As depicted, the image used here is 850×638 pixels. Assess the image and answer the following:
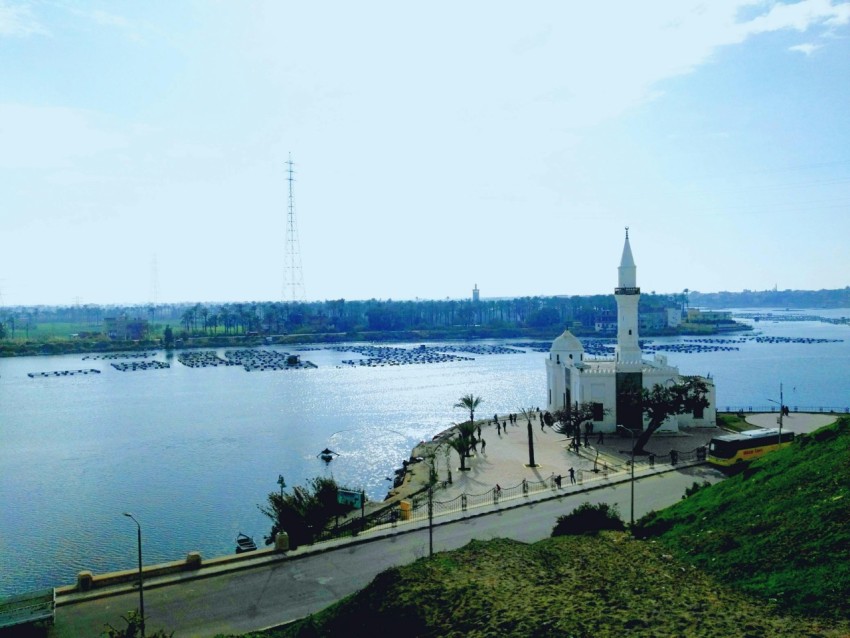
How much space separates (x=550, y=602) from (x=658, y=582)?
9.78 feet

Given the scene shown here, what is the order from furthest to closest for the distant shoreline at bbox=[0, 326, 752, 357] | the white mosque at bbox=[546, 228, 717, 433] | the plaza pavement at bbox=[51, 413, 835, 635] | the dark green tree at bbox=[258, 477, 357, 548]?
the distant shoreline at bbox=[0, 326, 752, 357]
the white mosque at bbox=[546, 228, 717, 433]
the dark green tree at bbox=[258, 477, 357, 548]
the plaza pavement at bbox=[51, 413, 835, 635]

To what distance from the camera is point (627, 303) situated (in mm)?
46719

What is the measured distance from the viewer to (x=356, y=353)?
143m

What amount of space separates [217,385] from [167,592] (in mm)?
75145

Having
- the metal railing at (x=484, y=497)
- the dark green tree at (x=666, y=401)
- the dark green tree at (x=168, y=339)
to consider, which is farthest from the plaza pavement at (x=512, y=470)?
the dark green tree at (x=168, y=339)

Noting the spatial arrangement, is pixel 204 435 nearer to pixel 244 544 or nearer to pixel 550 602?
pixel 244 544

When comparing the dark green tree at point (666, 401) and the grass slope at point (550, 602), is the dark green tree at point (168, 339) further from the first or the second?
the grass slope at point (550, 602)

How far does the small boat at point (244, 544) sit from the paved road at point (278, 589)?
799cm

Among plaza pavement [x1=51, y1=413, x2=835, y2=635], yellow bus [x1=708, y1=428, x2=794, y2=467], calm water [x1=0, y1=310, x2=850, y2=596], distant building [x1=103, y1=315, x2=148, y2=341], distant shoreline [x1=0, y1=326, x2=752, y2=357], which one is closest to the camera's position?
plaza pavement [x1=51, y1=413, x2=835, y2=635]

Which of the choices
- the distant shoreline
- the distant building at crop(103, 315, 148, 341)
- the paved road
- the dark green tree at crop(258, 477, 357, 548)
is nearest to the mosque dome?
the dark green tree at crop(258, 477, 357, 548)

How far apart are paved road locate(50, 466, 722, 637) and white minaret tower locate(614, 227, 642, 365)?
20587 millimetres

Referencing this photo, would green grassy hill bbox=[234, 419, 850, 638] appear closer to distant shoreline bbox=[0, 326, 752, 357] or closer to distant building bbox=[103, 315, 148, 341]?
distant shoreline bbox=[0, 326, 752, 357]

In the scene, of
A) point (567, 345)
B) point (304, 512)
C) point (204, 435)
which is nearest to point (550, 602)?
point (304, 512)

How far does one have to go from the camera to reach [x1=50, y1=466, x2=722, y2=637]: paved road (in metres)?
17.5
